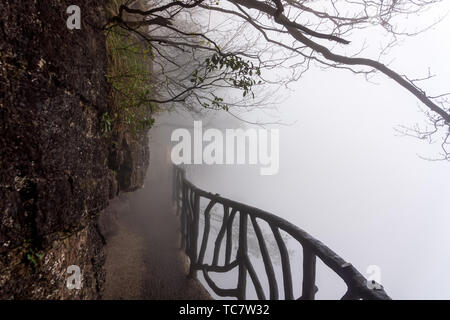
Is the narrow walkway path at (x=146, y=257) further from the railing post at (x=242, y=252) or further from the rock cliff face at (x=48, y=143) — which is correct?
the rock cliff face at (x=48, y=143)

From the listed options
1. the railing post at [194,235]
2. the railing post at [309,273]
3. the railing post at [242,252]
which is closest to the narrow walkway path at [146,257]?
the railing post at [194,235]

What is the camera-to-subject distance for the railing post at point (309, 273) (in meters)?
1.93

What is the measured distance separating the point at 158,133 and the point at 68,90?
1933cm

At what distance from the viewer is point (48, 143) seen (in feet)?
5.79

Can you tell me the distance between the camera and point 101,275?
2.95 m

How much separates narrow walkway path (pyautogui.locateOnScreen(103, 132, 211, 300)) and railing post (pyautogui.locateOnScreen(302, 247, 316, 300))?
7.15ft

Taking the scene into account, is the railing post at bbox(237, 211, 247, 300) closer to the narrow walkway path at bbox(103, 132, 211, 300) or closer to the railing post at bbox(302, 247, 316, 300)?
the narrow walkway path at bbox(103, 132, 211, 300)

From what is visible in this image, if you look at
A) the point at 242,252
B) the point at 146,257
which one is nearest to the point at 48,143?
the point at 242,252

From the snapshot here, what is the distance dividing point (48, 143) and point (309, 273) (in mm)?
2318

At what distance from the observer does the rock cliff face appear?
149 cm

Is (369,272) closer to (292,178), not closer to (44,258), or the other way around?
(44,258)

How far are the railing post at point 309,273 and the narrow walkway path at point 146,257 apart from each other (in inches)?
85.8

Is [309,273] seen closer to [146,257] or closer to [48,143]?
[48,143]
